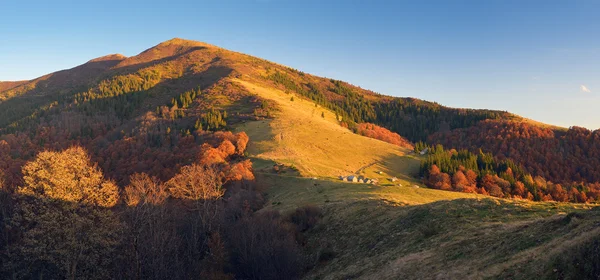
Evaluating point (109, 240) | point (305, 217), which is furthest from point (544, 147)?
point (109, 240)

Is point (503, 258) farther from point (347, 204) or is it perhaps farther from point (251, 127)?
point (251, 127)

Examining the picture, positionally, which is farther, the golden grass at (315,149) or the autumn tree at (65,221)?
the golden grass at (315,149)

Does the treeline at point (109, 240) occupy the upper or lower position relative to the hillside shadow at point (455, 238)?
lower

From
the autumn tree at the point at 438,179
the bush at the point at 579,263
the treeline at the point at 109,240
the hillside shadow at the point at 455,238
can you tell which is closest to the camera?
the bush at the point at 579,263

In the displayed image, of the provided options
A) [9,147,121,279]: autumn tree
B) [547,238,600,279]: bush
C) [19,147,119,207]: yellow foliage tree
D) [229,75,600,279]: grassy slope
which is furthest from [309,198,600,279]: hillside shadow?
[19,147,119,207]: yellow foliage tree

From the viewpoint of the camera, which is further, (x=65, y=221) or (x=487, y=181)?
(x=487, y=181)

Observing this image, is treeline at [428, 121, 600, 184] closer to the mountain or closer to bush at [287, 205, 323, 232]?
the mountain

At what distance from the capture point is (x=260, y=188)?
62250mm

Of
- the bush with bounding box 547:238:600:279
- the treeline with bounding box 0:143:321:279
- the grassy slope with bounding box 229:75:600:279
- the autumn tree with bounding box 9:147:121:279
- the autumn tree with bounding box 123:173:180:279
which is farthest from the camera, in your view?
the autumn tree with bounding box 9:147:121:279

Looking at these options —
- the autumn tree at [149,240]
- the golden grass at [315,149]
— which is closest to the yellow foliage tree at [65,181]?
the autumn tree at [149,240]

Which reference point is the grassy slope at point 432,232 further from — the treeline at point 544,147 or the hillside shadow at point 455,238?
the treeline at point 544,147

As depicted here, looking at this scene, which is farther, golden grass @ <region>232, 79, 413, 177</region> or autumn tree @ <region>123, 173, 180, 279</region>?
golden grass @ <region>232, 79, 413, 177</region>

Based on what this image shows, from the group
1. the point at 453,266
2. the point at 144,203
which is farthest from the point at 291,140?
the point at 453,266

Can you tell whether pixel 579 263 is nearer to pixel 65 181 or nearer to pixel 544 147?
pixel 65 181
